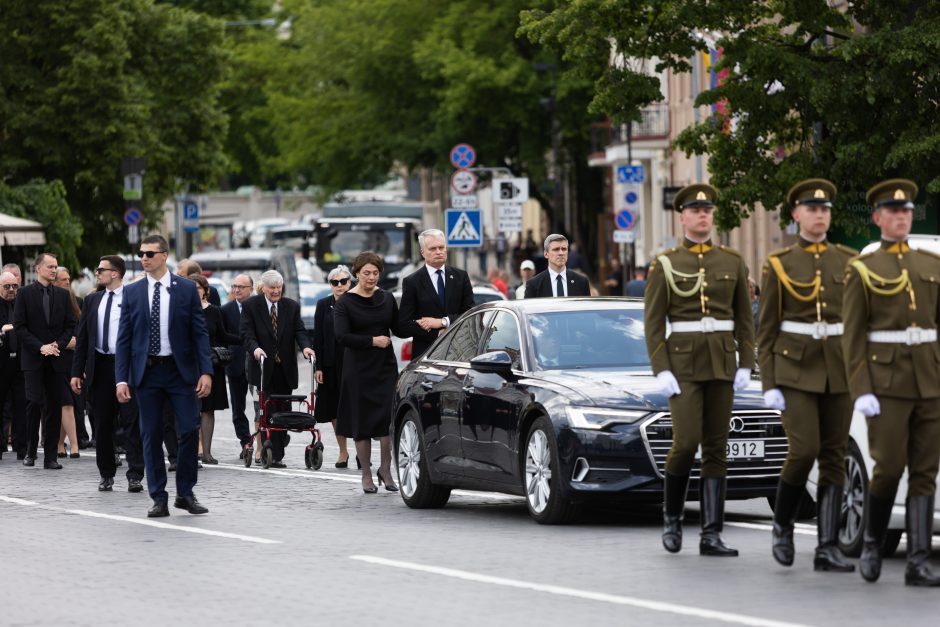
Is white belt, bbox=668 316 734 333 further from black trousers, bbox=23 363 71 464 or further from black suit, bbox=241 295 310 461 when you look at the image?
black trousers, bbox=23 363 71 464

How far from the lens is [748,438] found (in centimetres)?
1359

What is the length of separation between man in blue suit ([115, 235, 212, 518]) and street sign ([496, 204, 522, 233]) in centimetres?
2350

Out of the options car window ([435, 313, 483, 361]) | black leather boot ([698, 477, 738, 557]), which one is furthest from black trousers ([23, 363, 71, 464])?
black leather boot ([698, 477, 738, 557])

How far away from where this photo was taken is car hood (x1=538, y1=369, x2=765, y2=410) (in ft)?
44.4

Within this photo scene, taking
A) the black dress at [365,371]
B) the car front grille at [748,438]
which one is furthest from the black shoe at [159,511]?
the car front grille at [748,438]

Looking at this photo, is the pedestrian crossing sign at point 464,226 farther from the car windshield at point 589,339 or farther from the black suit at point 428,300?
the car windshield at point 589,339

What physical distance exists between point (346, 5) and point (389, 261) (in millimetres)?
14884

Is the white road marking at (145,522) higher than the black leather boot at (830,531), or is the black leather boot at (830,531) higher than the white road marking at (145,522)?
the black leather boot at (830,531)

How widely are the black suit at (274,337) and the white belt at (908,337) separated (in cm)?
1123

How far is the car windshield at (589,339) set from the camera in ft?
47.5

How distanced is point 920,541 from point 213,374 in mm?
12026

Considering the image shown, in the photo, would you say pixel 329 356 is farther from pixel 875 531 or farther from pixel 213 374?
pixel 875 531

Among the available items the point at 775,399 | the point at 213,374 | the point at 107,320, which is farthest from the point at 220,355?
the point at 775,399

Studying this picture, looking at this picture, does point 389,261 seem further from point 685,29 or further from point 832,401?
point 832,401
